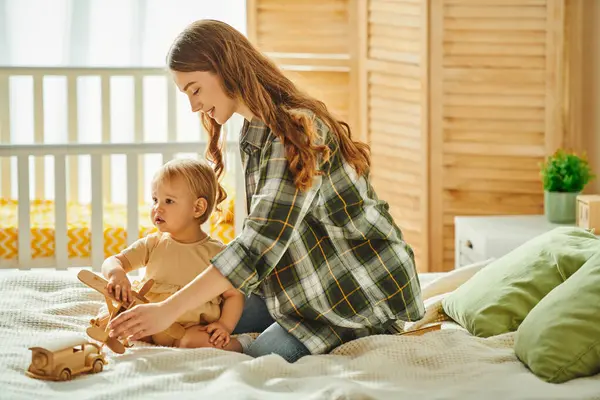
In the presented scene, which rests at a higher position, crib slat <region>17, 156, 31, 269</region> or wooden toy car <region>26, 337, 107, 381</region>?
crib slat <region>17, 156, 31, 269</region>

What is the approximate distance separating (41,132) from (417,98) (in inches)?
52.9

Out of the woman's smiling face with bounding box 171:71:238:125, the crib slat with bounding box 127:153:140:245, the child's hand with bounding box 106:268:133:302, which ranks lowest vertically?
the child's hand with bounding box 106:268:133:302

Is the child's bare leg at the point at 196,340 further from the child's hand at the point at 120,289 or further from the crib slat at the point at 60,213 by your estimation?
the crib slat at the point at 60,213

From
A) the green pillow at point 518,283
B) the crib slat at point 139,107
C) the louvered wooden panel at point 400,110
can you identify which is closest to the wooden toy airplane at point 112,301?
the green pillow at point 518,283

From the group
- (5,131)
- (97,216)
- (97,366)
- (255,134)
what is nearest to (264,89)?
(255,134)

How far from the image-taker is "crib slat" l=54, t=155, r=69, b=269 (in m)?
3.07

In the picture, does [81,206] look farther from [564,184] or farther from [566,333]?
[566,333]

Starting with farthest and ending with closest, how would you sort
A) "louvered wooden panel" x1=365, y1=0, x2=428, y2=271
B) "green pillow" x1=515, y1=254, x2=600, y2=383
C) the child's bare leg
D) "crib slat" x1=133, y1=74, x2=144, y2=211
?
"louvered wooden panel" x1=365, y1=0, x2=428, y2=271
"crib slat" x1=133, y1=74, x2=144, y2=211
the child's bare leg
"green pillow" x1=515, y1=254, x2=600, y2=383

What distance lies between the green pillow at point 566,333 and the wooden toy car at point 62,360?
74cm

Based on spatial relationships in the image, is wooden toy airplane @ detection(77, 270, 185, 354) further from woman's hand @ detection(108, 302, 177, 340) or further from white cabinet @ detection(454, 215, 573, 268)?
white cabinet @ detection(454, 215, 573, 268)

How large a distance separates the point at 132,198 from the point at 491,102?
1291 millimetres

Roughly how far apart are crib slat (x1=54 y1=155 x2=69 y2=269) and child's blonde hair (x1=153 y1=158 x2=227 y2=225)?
1.18 metres

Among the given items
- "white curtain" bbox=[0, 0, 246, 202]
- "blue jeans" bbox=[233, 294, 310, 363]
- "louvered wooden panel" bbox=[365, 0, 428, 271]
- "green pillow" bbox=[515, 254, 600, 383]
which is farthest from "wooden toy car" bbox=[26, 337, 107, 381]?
"white curtain" bbox=[0, 0, 246, 202]

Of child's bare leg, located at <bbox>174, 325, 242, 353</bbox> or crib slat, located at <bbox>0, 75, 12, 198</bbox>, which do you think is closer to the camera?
child's bare leg, located at <bbox>174, 325, 242, 353</bbox>
